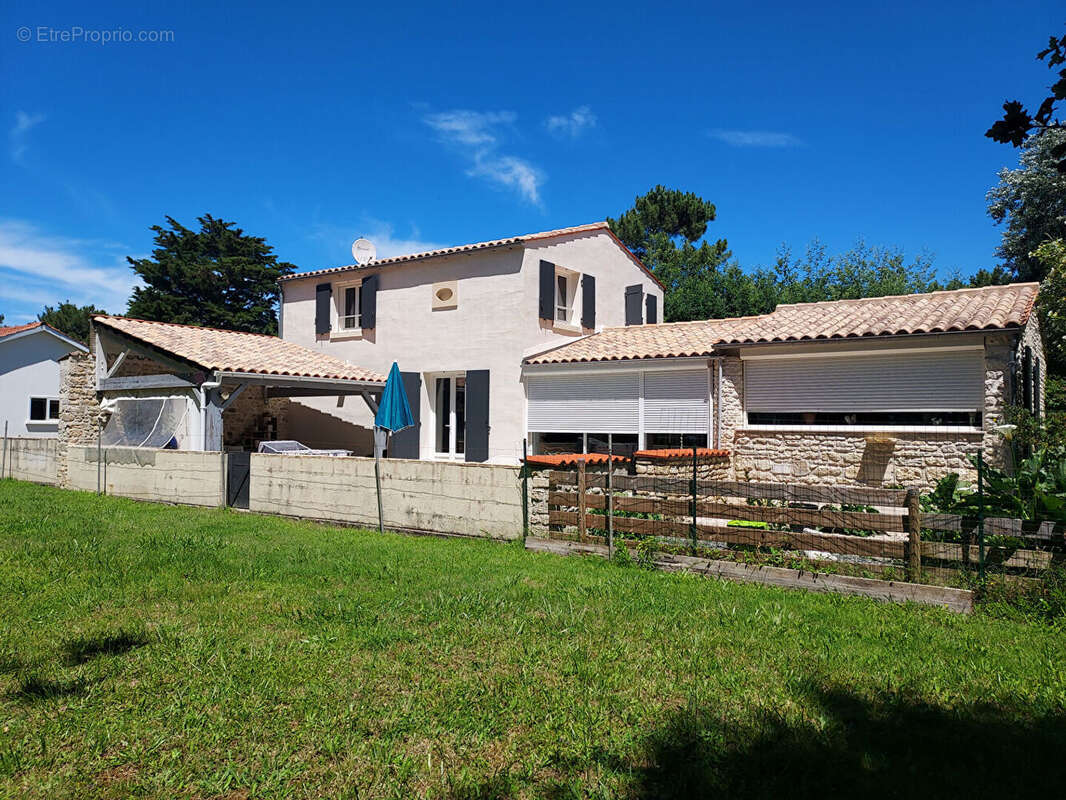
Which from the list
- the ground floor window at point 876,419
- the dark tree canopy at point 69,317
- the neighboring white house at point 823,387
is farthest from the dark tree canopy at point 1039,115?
the dark tree canopy at point 69,317

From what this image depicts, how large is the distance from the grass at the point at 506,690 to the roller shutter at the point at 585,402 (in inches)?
323

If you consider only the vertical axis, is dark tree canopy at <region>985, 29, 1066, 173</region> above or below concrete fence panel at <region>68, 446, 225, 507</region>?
above

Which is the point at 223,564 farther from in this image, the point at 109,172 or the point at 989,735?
the point at 109,172

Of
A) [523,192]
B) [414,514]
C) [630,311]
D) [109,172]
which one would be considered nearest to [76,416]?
[109,172]

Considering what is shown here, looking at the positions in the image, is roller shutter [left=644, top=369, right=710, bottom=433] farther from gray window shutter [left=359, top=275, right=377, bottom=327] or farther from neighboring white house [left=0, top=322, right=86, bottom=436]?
neighboring white house [left=0, top=322, right=86, bottom=436]

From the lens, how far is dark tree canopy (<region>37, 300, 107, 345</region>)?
46.9 metres

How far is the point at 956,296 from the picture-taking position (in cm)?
1315

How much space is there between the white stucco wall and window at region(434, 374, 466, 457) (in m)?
18.3

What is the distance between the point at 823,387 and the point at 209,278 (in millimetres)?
33640

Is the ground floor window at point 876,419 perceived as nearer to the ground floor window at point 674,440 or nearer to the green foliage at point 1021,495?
the ground floor window at point 674,440

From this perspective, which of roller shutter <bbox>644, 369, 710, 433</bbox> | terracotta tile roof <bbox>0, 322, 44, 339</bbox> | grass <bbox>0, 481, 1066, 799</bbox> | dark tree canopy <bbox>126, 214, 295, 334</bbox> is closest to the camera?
grass <bbox>0, 481, 1066, 799</bbox>

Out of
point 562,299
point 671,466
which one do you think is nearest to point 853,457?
point 671,466

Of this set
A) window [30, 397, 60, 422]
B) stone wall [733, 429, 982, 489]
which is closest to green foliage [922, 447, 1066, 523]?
stone wall [733, 429, 982, 489]

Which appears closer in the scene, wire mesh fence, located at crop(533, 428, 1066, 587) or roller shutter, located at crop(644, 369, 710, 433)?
wire mesh fence, located at crop(533, 428, 1066, 587)
